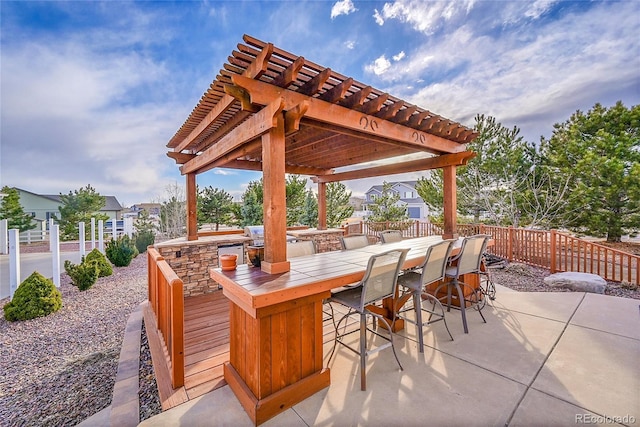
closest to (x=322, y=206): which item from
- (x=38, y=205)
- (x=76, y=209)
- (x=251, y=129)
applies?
(x=251, y=129)

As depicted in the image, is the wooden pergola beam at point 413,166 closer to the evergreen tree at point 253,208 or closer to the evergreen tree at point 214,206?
the evergreen tree at point 253,208

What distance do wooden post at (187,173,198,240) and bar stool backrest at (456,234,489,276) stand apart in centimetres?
493

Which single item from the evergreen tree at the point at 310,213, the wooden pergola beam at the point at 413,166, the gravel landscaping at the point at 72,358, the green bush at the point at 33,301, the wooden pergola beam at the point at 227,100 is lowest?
the gravel landscaping at the point at 72,358

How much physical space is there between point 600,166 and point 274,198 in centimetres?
1174

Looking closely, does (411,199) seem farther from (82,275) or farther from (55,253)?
(55,253)

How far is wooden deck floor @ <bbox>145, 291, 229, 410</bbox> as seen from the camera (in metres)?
2.29

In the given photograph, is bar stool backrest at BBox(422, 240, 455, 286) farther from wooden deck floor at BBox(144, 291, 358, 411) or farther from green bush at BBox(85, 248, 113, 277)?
green bush at BBox(85, 248, 113, 277)

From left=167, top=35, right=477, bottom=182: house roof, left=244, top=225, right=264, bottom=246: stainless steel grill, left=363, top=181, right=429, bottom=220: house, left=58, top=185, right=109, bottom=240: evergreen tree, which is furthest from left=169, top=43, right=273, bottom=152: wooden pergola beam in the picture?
left=363, top=181, right=429, bottom=220: house

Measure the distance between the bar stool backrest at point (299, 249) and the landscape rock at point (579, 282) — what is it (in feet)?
17.3

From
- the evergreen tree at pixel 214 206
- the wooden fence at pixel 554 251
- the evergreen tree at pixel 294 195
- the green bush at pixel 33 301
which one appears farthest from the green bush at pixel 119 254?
the wooden fence at pixel 554 251

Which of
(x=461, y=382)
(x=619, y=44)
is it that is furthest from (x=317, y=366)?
(x=619, y=44)

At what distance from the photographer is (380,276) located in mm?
2395

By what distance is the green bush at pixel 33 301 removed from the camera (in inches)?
187

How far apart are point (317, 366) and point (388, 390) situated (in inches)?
25.4
